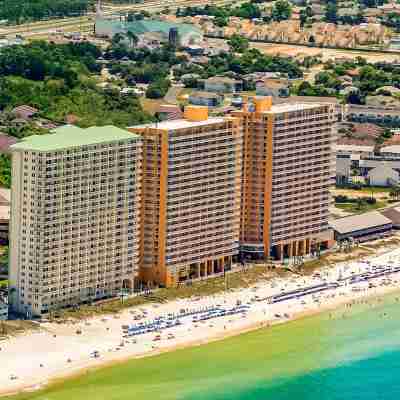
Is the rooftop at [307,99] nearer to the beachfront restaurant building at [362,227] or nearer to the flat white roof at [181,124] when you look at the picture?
the beachfront restaurant building at [362,227]

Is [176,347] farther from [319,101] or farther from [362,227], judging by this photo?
[319,101]

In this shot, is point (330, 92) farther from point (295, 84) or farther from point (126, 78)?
point (126, 78)

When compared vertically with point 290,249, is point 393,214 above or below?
below

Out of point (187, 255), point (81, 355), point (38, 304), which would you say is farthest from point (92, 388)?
point (187, 255)

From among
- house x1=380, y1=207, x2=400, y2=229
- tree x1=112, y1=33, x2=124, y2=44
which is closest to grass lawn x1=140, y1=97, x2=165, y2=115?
tree x1=112, y1=33, x2=124, y2=44

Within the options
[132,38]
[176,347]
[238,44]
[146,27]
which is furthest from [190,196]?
[146,27]

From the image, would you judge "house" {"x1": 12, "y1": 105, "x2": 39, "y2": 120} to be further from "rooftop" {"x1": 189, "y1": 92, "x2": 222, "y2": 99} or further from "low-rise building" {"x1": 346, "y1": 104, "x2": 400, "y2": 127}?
"low-rise building" {"x1": 346, "y1": 104, "x2": 400, "y2": 127}
